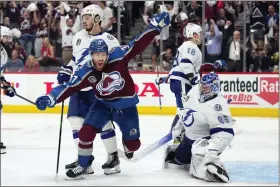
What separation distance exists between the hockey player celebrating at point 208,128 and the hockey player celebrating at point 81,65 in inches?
22.0

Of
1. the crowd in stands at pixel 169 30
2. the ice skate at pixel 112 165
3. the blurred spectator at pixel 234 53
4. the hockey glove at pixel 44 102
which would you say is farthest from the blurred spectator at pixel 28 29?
the hockey glove at pixel 44 102

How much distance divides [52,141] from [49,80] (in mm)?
3165

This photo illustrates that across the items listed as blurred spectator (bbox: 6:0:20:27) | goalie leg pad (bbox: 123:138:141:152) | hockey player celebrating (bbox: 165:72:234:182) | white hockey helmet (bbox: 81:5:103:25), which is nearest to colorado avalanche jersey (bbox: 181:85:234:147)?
hockey player celebrating (bbox: 165:72:234:182)

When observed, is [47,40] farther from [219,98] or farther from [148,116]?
[219,98]

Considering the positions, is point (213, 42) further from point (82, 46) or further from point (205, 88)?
point (205, 88)

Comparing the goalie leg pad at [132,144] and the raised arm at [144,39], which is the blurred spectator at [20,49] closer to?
the goalie leg pad at [132,144]

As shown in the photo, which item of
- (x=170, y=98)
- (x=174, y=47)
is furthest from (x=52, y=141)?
(x=174, y=47)

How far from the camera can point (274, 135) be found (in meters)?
7.16

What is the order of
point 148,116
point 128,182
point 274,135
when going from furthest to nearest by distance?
point 148,116
point 274,135
point 128,182

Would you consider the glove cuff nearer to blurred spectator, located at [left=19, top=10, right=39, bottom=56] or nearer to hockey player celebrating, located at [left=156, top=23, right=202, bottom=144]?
hockey player celebrating, located at [left=156, top=23, right=202, bottom=144]

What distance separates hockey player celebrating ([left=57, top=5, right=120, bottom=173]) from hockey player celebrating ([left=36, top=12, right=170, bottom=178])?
180 millimetres

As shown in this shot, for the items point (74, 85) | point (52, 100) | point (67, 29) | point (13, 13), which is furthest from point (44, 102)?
point (13, 13)

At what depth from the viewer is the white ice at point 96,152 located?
14.5 feet


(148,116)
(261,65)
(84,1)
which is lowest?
(148,116)
